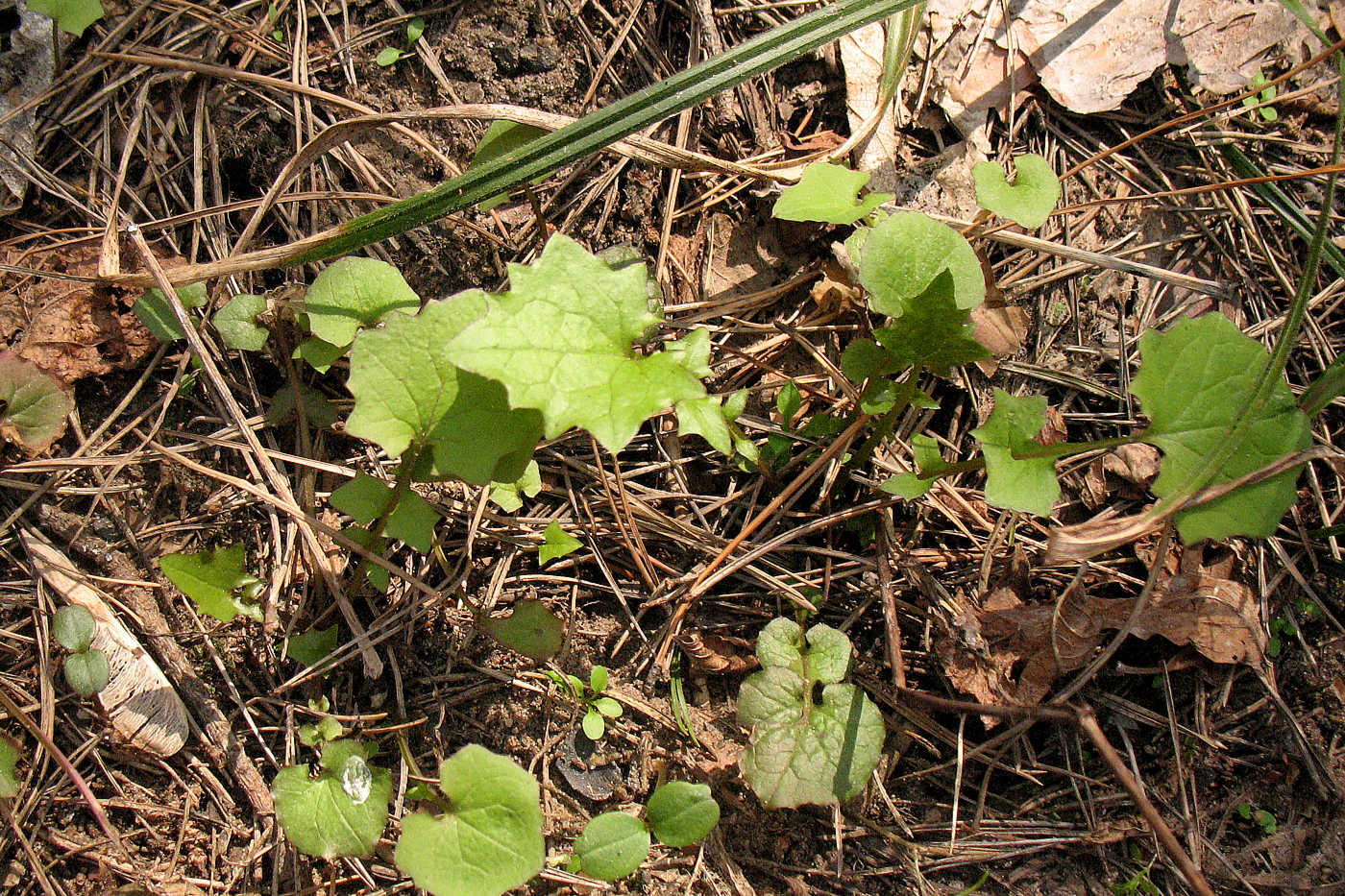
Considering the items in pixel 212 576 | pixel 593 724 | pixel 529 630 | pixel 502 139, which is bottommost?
pixel 593 724

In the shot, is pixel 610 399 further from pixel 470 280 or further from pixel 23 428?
pixel 23 428

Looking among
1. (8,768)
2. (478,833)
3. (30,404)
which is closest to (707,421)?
(478,833)

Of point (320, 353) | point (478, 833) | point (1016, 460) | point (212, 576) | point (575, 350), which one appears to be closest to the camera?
point (575, 350)

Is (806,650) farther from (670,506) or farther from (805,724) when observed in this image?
(670,506)

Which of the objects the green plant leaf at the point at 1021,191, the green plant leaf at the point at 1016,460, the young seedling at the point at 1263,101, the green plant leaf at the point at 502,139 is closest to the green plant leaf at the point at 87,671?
the green plant leaf at the point at 502,139

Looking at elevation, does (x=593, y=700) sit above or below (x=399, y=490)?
Result: below

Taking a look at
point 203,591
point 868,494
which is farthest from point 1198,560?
point 203,591

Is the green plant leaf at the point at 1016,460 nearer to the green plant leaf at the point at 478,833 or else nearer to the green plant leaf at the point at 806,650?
the green plant leaf at the point at 806,650
